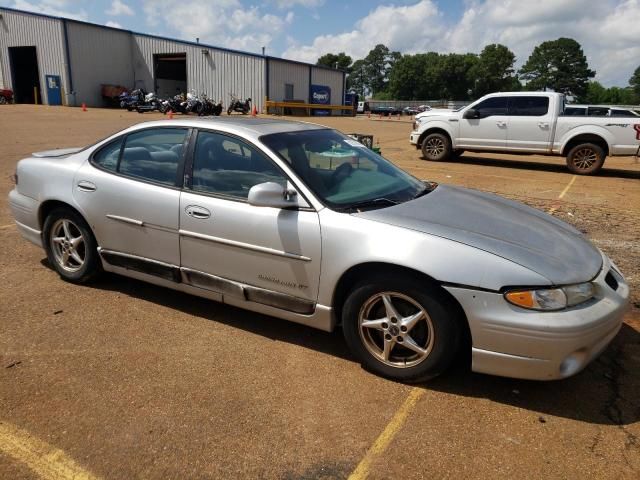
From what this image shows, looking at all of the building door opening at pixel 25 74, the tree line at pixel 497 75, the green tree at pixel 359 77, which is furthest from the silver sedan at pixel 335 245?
the green tree at pixel 359 77

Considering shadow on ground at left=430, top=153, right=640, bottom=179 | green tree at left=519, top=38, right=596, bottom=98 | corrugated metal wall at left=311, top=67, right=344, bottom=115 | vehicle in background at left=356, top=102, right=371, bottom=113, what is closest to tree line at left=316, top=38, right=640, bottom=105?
green tree at left=519, top=38, right=596, bottom=98

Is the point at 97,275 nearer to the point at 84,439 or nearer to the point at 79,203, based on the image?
the point at 79,203

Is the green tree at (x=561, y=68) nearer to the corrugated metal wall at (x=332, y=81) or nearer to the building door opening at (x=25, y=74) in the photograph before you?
the corrugated metal wall at (x=332, y=81)

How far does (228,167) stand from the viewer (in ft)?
11.7

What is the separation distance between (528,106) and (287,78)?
102 ft

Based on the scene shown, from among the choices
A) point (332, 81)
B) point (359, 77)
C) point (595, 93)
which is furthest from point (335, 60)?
point (332, 81)

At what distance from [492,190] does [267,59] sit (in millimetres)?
31700

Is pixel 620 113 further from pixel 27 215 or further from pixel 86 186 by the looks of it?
pixel 27 215

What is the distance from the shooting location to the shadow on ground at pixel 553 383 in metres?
2.80

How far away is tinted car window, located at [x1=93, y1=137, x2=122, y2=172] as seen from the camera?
404 cm

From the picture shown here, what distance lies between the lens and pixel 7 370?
3.03 m

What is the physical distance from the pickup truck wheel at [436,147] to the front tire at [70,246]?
433 inches

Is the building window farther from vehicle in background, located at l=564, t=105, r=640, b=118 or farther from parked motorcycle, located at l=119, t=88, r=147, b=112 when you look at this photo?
vehicle in background, located at l=564, t=105, r=640, b=118

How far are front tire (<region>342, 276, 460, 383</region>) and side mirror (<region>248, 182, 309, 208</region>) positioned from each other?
2.18ft
